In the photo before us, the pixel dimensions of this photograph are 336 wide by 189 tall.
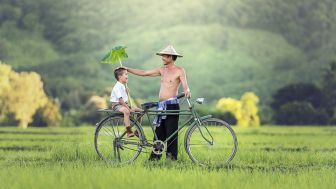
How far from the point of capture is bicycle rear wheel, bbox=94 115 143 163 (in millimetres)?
10188

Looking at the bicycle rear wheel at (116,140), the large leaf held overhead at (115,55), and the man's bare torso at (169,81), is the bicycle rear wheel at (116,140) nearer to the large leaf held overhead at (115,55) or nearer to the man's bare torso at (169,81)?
the man's bare torso at (169,81)

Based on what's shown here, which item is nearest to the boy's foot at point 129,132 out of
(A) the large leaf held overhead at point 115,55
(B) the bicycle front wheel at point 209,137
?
(B) the bicycle front wheel at point 209,137

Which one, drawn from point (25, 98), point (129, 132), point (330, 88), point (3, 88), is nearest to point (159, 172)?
point (129, 132)

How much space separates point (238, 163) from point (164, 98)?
1635mm

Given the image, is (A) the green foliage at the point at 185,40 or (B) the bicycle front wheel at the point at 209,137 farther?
(A) the green foliage at the point at 185,40

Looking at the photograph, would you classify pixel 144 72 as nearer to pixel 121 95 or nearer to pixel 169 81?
pixel 169 81

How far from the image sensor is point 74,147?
1155cm

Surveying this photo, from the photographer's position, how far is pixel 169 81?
10.2 m

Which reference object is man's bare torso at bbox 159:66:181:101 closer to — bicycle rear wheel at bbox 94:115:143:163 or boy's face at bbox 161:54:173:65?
boy's face at bbox 161:54:173:65

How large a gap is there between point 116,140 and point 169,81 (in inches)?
43.2

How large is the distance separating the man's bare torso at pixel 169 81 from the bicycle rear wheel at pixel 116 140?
60 centimetres

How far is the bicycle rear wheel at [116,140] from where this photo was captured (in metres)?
10.2

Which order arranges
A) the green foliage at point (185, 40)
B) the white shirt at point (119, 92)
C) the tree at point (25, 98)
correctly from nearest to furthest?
the white shirt at point (119, 92) < the tree at point (25, 98) < the green foliage at point (185, 40)

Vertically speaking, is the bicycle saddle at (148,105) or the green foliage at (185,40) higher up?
the green foliage at (185,40)
